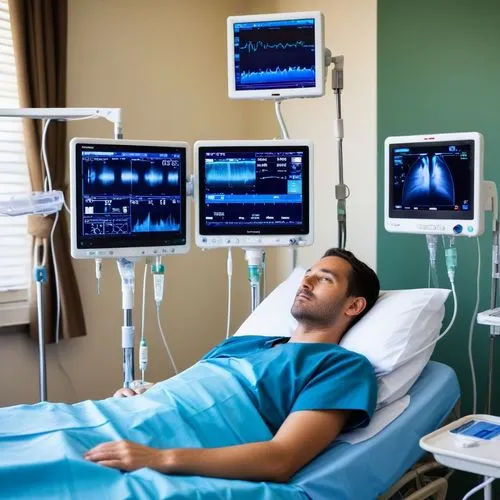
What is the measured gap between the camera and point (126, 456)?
4.96 feet

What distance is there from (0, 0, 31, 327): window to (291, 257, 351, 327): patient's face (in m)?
1.29

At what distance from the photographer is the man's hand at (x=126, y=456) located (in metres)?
1.50

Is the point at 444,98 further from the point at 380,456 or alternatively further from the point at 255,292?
the point at 380,456

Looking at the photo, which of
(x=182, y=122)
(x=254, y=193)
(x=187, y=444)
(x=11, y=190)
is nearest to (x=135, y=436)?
(x=187, y=444)

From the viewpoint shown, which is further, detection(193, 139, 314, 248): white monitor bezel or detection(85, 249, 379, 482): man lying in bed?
detection(193, 139, 314, 248): white monitor bezel

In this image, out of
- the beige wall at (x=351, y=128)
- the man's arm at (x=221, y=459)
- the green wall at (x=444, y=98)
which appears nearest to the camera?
the man's arm at (x=221, y=459)

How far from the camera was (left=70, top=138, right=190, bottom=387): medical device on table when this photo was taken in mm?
2221

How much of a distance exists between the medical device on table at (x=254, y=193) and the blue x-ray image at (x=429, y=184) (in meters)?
0.33

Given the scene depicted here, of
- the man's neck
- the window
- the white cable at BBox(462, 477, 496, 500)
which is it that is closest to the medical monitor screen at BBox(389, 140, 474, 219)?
the man's neck

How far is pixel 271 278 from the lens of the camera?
3588 millimetres

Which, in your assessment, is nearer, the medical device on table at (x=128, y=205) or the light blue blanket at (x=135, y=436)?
the light blue blanket at (x=135, y=436)

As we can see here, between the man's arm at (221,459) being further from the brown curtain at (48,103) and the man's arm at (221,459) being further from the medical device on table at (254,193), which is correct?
the brown curtain at (48,103)

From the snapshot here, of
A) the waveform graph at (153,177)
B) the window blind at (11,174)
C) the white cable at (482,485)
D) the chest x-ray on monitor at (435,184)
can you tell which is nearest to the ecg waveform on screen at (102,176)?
the waveform graph at (153,177)

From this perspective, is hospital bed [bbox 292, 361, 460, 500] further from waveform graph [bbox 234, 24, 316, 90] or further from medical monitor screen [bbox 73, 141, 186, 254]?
waveform graph [bbox 234, 24, 316, 90]
